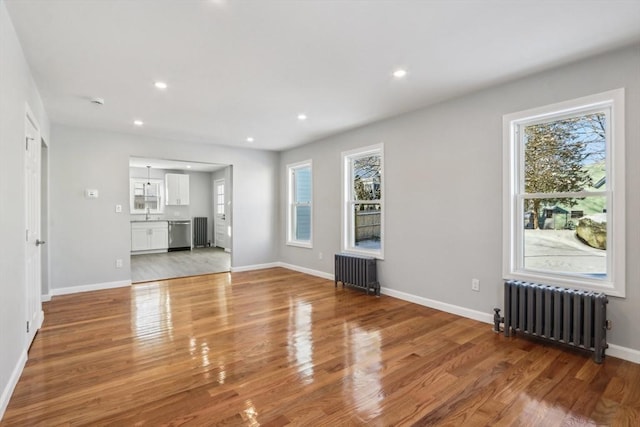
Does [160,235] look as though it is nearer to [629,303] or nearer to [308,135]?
[308,135]

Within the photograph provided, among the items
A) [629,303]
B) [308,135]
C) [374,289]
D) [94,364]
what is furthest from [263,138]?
[629,303]

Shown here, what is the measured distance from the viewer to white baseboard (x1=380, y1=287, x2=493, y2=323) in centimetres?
353

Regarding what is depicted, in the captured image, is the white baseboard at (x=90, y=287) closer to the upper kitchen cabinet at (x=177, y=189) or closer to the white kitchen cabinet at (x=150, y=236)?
the white kitchen cabinet at (x=150, y=236)

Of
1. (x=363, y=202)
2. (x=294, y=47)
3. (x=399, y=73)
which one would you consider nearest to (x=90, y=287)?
(x=363, y=202)

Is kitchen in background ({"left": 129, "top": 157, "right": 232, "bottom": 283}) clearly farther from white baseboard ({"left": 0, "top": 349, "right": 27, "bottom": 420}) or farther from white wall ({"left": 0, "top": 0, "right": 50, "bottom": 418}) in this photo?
white wall ({"left": 0, "top": 0, "right": 50, "bottom": 418})

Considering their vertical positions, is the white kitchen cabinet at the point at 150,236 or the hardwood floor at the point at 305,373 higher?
the white kitchen cabinet at the point at 150,236

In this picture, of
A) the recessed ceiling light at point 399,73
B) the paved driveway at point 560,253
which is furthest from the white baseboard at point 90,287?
the paved driveway at point 560,253

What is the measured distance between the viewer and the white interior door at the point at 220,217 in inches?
379

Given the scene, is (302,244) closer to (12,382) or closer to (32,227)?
(32,227)

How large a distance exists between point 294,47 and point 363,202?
298 centimetres

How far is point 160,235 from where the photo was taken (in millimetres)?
9172

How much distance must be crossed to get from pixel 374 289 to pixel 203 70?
3.52 metres

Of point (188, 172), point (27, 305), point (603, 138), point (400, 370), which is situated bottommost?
point (400, 370)

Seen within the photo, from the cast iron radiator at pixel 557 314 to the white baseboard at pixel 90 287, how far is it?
543cm
